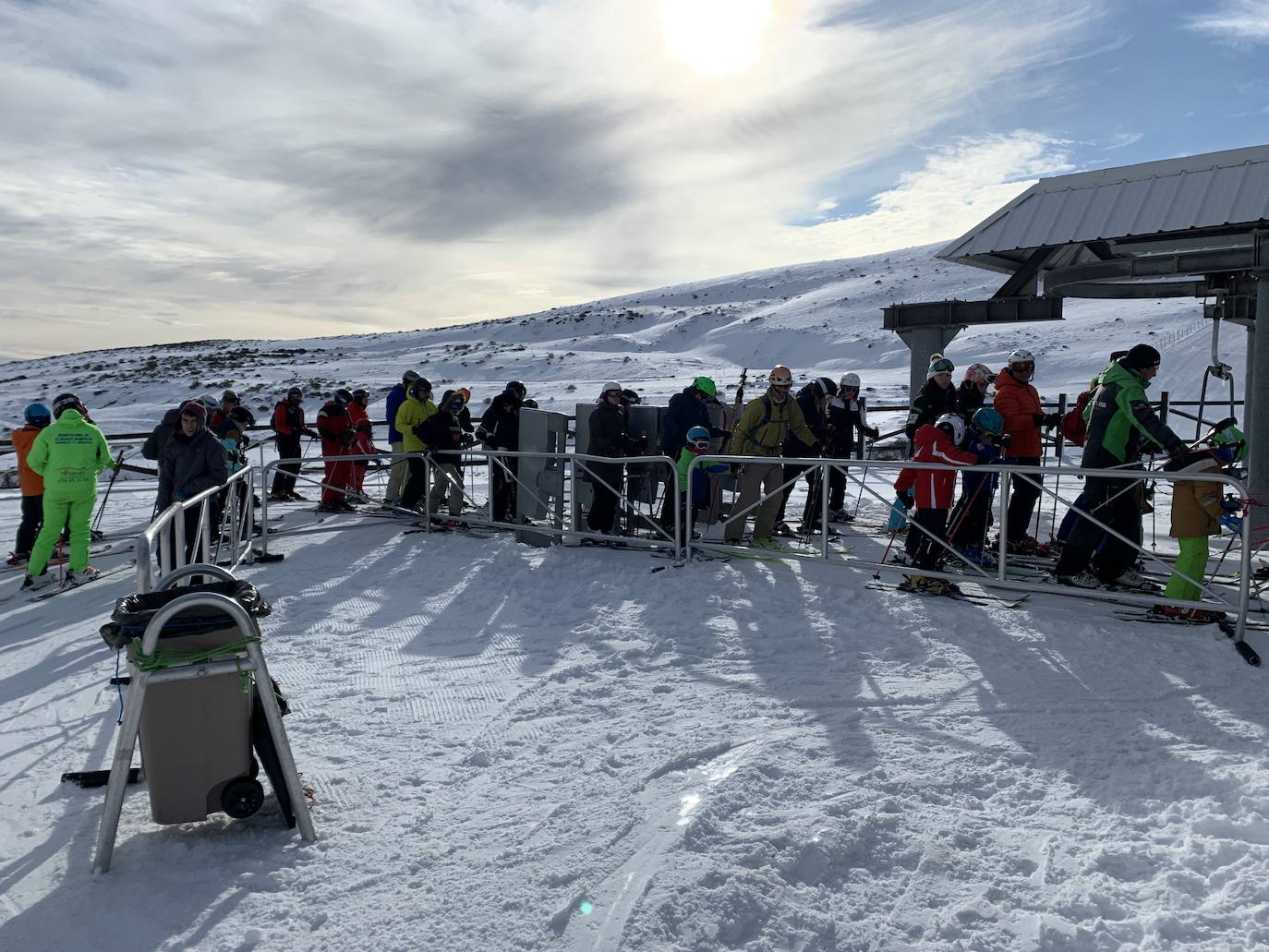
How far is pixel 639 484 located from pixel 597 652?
13.9 ft

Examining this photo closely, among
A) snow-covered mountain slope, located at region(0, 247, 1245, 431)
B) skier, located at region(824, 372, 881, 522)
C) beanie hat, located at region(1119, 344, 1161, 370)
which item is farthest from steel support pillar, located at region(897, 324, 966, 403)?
snow-covered mountain slope, located at region(0, 247, 1245, 431)

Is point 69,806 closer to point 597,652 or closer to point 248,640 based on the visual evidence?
point 248,640

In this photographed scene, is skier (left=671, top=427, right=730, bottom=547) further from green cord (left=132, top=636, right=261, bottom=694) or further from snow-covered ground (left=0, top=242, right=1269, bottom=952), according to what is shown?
green cord (left=132, top=636, right=261, bottom=694)

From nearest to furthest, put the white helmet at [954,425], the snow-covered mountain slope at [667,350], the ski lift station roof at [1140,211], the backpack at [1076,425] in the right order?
the white helmet at [954,425], the ski lift station roof at [1140,211], the backpack at [1076,425], the snow-covered mountain slope at [667,350]

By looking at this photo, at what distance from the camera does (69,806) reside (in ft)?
13.3

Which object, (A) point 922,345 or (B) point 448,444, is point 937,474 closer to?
(B) point 448,444

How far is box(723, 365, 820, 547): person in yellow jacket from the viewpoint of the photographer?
29.3 feet

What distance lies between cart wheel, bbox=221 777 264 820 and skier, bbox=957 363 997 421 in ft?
21.8

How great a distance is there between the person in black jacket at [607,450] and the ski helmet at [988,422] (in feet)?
11.2

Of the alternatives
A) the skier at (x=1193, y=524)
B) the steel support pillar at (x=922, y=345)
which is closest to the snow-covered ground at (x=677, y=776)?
the skier at (x=1193, y=524)

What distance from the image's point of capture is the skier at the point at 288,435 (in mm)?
13070

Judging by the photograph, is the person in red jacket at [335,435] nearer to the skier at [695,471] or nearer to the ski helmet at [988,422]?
the skier at [695,471]

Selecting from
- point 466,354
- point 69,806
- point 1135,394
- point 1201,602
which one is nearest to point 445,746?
point 69,806

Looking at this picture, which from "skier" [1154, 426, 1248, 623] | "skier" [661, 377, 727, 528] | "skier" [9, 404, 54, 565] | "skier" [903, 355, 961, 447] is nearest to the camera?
"skier" [1154, 426, 1248, 623]
